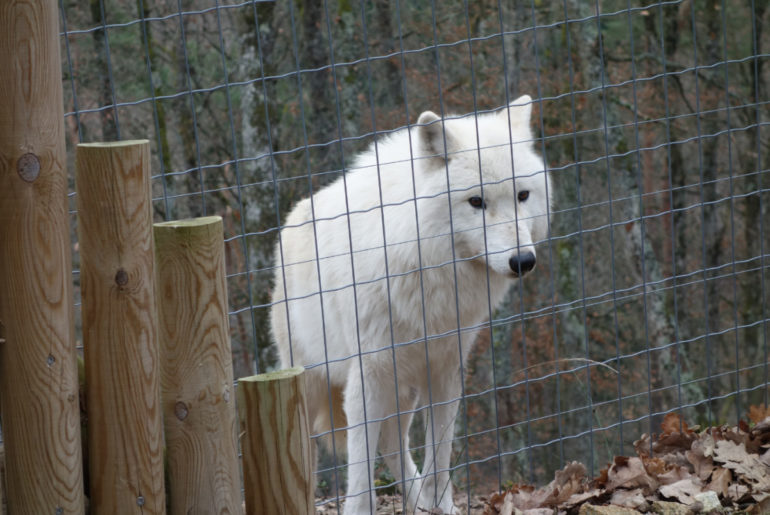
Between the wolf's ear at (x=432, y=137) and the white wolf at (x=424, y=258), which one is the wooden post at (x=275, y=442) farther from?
the wolf's ear at (x=432, y=137)

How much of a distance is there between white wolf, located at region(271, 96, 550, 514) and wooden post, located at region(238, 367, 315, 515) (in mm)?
1484

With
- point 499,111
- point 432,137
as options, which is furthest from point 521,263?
point 499,111

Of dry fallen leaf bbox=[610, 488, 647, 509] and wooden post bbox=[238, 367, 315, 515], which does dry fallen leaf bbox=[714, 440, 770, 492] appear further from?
wooden post bbox=[238, 367, 315, 515]

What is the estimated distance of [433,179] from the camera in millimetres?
4797

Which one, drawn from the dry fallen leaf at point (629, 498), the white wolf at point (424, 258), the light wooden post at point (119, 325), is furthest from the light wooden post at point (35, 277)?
the dry fallen leaf at point (629, 498)

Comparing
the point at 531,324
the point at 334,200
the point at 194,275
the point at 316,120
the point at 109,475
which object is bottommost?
the point at 531,324

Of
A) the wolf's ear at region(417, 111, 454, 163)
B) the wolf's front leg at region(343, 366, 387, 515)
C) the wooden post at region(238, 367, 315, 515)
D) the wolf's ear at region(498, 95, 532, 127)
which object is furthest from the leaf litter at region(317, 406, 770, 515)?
the wolf's ear at region(498, 95, 532, 127)

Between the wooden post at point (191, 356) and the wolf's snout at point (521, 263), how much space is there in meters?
2.00

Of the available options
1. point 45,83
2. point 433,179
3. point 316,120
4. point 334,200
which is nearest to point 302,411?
point 45,83

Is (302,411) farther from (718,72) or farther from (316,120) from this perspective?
(718,72)

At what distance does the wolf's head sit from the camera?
458 cm

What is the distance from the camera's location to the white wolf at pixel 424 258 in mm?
4691

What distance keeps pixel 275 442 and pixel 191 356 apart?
434 mm

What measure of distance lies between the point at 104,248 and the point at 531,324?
1298cm
